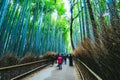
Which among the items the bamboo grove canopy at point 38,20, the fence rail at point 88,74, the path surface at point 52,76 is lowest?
the path surface at point 52,76

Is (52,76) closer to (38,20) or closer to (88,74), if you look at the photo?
(88,74)

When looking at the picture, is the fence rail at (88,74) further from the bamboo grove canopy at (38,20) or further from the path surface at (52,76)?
the path surface at (52,76)

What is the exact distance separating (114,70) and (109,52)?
1.32ft

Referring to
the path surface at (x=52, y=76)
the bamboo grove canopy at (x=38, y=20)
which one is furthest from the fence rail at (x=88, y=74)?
the path surface at (x=52, y=76)

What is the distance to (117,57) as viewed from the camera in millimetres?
3285

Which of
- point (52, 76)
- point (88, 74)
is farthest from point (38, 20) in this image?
point (88, 74)

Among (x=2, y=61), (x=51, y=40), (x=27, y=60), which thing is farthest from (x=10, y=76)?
(x=51, y=40)

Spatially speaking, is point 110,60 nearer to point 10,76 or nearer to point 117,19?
point 117,19

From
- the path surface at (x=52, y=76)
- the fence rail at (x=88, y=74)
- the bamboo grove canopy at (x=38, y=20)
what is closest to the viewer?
the fence rail at (x=88, y=74)

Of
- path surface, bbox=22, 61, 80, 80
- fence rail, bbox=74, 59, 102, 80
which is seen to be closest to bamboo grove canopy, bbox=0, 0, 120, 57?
fence rail, bbox=74, 59, 102, 80

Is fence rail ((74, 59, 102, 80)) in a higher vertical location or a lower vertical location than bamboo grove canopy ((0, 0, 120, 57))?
lower

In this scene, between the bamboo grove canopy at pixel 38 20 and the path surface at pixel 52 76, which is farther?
the path surface at pixel 52 76

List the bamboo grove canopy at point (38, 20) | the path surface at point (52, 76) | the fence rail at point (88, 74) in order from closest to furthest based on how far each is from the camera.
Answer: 1. the fence rail at point (88, 74)
2. the bamboo grove canopy at point (38, 20)
3. the path surface at point (52, 76)

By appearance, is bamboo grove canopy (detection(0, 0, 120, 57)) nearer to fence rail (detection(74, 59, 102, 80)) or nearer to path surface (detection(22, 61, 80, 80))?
fence rail (detection(74, 59, 102, 80))
